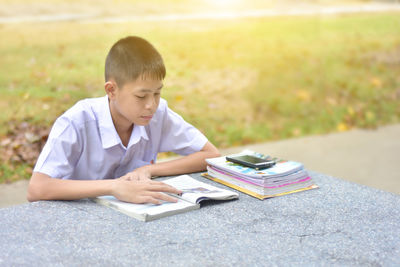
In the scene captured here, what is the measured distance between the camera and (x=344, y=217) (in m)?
1.91

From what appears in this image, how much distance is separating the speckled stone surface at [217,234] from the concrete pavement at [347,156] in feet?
6.23

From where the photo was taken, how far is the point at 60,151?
205 centimetres

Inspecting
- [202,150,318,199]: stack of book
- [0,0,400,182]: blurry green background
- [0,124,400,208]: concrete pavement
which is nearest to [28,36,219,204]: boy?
[202,150,318,199]: stack of book

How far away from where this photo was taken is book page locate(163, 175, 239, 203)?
1995mm

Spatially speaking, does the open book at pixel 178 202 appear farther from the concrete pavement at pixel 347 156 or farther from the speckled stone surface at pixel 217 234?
the concrete pavement at pixel 347 156

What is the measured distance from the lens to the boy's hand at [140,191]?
1919 millimetres

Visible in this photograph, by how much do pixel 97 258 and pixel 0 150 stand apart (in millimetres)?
3051

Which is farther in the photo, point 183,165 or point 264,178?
point 183,165

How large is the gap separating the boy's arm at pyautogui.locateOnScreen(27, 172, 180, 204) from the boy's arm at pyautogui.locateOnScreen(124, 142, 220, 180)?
250 mm

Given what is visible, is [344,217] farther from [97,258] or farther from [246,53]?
[246,53]

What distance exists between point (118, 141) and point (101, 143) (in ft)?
0.23

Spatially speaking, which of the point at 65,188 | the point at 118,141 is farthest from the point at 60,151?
the point at 118,141

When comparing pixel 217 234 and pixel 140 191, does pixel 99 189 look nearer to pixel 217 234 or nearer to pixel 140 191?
pixel 140 191

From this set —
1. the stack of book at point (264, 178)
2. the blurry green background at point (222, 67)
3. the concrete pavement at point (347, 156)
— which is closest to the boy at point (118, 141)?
the stack of book at point (264, 178)
